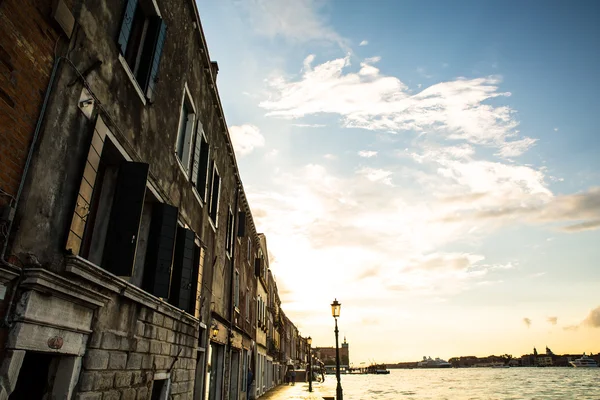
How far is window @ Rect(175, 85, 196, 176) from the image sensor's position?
8352 mm

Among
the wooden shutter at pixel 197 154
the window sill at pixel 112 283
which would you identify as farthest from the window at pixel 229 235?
the window sill at pixel 112 283

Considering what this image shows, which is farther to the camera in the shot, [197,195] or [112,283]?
[197,195]

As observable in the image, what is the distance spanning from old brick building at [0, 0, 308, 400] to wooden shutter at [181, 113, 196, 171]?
3 centimetres

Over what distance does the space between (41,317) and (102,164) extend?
2.44 metres

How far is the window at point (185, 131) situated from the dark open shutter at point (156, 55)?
1.71 metres

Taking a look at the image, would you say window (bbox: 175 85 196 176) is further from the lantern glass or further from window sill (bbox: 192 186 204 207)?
the lantern glass

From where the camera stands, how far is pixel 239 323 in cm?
1642

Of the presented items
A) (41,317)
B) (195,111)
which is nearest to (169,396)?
(41,317)

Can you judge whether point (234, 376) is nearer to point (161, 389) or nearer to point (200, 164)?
point (161, 389)

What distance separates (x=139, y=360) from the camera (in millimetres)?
5859

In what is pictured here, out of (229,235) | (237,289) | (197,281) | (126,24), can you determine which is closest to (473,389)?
(237,289)

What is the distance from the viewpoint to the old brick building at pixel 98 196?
336 cm

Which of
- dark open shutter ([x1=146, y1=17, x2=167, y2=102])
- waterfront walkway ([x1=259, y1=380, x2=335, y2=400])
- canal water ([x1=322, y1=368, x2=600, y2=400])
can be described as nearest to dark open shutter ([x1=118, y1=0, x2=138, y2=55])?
dark open shutter ([x1=146, y1=17, x2=167, y2=102])

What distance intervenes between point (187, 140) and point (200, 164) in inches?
54.5
